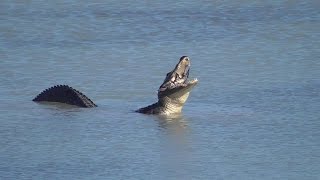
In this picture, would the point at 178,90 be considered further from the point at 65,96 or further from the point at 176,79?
the point at 65,96

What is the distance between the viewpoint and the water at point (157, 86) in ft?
35.1

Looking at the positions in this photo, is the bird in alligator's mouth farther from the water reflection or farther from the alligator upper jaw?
the water reflection

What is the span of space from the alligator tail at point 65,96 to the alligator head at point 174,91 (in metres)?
0.55

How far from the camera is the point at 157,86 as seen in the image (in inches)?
533

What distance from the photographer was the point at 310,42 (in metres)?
15.2

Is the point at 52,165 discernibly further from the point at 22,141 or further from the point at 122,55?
the point at 122,55

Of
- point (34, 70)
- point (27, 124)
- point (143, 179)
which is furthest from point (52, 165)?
point (34, 70)

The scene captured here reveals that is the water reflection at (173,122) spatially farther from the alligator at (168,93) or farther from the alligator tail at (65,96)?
the alligator tail at (65,96)

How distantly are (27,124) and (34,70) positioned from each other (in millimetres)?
2089

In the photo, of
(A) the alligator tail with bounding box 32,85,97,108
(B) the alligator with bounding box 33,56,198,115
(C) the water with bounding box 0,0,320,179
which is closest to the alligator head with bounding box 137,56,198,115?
(B) the alligator with bounding box 33,56,198,115

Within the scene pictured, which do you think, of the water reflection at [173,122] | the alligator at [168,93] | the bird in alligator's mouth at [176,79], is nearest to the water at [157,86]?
the water reflection at [173,122]

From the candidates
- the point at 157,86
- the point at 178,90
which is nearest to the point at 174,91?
the point at 178,90

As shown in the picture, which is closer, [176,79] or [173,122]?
[173,122]

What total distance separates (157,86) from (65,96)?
1.02 metres
